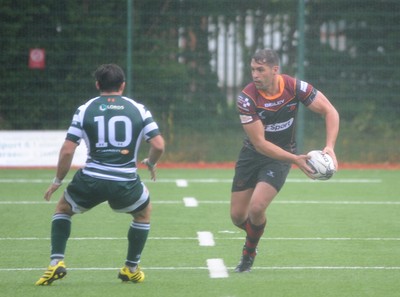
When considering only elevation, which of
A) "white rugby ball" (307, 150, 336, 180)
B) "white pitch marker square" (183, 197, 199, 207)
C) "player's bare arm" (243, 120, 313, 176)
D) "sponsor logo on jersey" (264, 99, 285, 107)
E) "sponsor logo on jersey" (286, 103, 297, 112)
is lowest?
"white pitch marker square" (183, 197, 199, 207)

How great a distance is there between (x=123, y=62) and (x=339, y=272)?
11757 mm

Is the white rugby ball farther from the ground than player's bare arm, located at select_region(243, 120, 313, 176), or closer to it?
closer to it

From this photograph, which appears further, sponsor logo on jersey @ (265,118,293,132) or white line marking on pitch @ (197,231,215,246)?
white line marking on pitch @ (197,231,215,246)

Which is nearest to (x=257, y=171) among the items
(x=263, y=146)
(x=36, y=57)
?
(x=263, y=146)

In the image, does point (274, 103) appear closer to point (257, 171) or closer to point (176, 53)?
point (257, 171)

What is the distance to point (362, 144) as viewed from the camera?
68.1ft

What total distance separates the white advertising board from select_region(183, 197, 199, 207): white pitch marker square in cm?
504

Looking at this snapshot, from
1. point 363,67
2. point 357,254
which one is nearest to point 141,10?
point 363,67

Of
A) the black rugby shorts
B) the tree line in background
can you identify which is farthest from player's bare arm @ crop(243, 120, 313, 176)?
the tree line in background

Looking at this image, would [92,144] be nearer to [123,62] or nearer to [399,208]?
[399,208]

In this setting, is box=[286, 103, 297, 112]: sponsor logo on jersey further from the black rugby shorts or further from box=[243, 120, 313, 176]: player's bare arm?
the black rugby shorts

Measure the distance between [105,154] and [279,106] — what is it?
1768 mm

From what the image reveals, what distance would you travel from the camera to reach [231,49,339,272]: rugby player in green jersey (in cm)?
906

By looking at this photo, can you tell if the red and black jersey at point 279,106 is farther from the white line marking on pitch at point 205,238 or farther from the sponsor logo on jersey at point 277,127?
the white line marking on pitch at point 205,238
